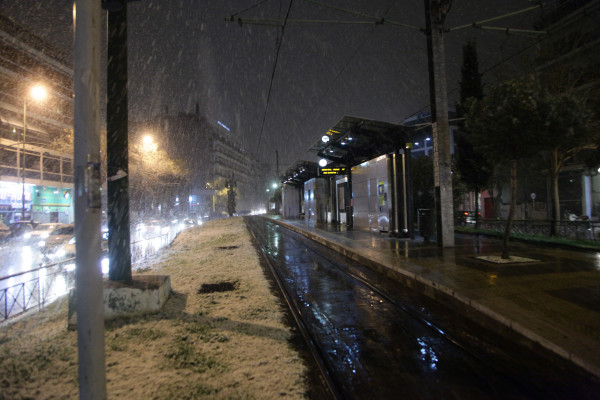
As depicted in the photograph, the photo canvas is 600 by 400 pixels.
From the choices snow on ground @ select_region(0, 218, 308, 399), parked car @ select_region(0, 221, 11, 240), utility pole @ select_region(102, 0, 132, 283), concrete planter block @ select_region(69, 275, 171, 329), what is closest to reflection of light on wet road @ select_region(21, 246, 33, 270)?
parked car @ select_region(0, 221, 11, 240)

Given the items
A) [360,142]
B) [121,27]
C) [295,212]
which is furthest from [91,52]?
[295,212]

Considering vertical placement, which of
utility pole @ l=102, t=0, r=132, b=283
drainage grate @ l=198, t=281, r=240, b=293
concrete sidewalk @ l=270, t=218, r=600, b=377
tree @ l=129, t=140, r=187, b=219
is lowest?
drainage grate @ l=198, t=281, r=240, b=293

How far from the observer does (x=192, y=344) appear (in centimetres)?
395

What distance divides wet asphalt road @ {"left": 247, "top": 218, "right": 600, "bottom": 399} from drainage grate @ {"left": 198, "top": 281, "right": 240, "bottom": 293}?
4.77ft

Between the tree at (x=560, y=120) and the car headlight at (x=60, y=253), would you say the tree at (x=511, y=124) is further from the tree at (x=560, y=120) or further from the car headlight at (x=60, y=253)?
the car headlight at (x=60, y=253)

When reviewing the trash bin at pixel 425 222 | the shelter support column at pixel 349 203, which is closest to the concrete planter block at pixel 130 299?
the trash bin at pixel 425 222

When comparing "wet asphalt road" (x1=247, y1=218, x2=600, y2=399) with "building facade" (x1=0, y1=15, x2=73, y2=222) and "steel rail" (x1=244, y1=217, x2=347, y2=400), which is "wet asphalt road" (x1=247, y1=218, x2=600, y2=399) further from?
"building facade" (x1=0, y1=15, x2=73, y2=222)

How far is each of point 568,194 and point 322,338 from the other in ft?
98.3

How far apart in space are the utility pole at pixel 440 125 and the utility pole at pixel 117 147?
8.79 meters

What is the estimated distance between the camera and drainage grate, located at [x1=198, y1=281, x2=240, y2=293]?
6.69 m

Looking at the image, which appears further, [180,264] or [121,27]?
[180,264]

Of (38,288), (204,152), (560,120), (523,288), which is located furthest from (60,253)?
(204,152)

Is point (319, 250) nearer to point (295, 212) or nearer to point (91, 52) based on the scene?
point (91, 52)

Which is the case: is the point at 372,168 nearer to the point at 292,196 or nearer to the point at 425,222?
the point at 425,222
